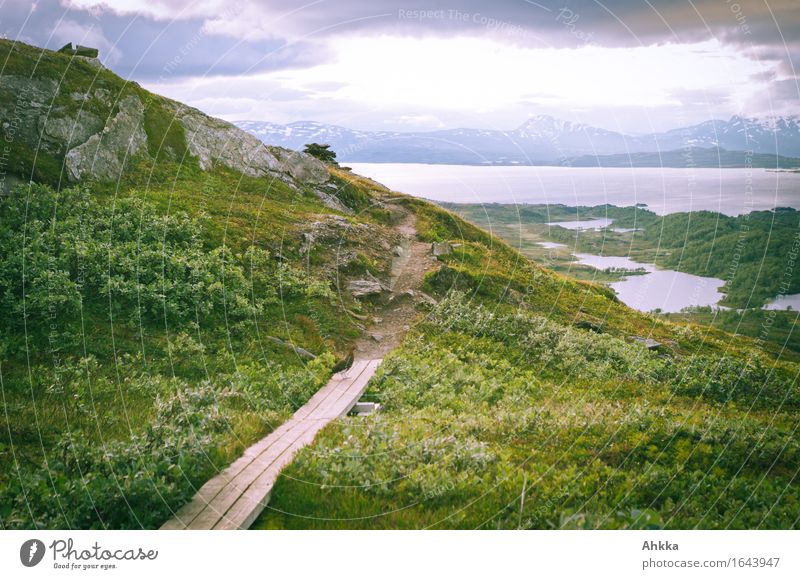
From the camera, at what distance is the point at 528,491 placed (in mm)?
8227

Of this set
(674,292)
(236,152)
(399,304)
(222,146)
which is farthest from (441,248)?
(222,146)

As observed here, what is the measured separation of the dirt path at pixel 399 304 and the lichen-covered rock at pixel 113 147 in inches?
385

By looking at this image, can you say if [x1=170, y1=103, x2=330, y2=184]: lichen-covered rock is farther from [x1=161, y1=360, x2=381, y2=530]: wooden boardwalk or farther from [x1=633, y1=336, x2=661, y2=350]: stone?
[x1=633, y1=336, x2=661, y2=350]: stone

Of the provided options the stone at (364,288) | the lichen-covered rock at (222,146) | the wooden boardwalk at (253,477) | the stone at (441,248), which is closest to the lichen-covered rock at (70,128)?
the lichen-covered rock at (222,146)

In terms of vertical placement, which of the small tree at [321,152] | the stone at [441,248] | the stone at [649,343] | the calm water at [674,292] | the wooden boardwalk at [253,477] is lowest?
the wooden boardwalk at [253,477]

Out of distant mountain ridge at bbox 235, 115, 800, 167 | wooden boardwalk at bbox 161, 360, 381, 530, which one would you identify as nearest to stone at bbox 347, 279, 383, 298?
distant mountain ridge at bbox 235, 115, 800, 167

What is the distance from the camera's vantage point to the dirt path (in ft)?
45.3

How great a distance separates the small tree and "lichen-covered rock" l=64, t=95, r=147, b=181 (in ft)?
55.7

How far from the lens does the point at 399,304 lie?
15609 mm

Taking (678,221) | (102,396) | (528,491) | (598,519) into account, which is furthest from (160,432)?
(678,221)

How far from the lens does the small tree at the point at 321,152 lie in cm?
3834

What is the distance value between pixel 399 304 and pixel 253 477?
320 inches

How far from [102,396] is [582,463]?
8.26 metres

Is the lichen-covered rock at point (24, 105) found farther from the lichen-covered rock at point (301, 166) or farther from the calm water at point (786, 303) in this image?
the calm water at point (786, 303)
